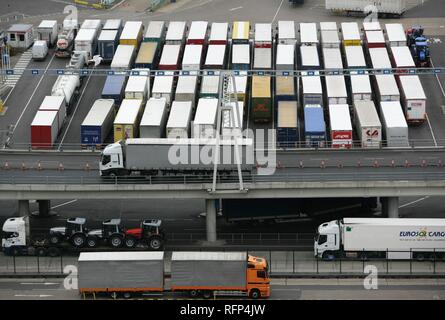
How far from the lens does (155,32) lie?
142250mm

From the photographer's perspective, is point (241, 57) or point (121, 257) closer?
point (121, 257)

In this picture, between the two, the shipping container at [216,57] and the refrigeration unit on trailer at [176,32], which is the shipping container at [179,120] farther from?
the refrigeration unit on trailer at [176,32]

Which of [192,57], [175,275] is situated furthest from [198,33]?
[175,275]

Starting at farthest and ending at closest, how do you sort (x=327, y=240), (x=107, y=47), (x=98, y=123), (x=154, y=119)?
1. (x=107, y=47)
2. (x=154, y=119)
3. (x=98, y=123)
4. (x=327, y=240)

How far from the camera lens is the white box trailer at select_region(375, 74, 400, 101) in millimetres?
124062

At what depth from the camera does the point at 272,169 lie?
10500 cm

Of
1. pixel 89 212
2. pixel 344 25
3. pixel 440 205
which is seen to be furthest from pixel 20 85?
pixel 440 205

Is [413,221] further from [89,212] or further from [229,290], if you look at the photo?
[89,212]

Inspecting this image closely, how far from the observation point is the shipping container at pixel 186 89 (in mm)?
125188

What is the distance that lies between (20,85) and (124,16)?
27461mm

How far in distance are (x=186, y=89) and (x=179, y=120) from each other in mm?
8978

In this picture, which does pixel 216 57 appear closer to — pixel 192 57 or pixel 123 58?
pixel 192 57

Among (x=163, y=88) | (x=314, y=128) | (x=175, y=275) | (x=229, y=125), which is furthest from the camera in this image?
(x=163, y=88)

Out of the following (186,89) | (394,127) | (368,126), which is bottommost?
(394,127)
